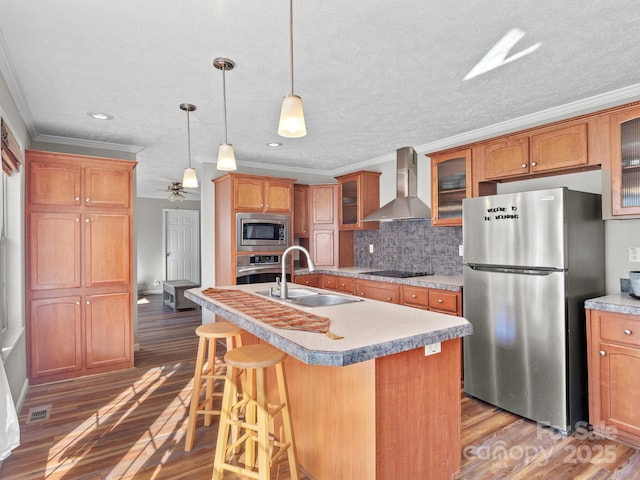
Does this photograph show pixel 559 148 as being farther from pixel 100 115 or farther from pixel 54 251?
pixel 54 251

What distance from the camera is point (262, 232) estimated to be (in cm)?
468

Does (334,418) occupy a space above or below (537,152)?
below

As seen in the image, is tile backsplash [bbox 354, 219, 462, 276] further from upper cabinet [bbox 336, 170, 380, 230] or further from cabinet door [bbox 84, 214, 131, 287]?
cabinet door [bbox 84, 214, 131, 287]

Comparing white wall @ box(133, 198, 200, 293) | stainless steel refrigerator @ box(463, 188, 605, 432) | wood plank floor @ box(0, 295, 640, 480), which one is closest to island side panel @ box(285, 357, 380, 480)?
wood plank floor @ box(0, 295, 640, 480)

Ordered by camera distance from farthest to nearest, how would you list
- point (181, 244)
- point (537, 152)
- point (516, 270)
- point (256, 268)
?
1. point (181, 244)
2. point (256, 268)
3. point (537, 152)
4. point (516, 270)

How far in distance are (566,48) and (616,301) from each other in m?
1.61

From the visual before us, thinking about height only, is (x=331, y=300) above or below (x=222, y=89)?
below

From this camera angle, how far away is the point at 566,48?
212cm

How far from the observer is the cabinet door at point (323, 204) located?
5.28 metres

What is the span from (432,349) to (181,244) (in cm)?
830

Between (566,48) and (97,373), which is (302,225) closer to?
(97,373)

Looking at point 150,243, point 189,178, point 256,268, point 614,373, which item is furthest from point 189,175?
point 150,243

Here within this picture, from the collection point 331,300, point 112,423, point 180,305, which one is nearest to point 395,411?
point 331,300

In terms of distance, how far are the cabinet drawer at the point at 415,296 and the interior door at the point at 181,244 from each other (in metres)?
6.40
